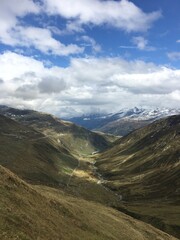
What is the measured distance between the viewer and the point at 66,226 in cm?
6066

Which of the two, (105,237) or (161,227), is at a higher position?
(105,237)

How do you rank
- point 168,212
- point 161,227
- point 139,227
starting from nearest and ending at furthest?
point 139,227 → point 161,227 → point 168,212

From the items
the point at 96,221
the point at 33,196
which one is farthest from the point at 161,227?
the point at 33,196

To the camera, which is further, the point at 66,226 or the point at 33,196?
the point at 33,196

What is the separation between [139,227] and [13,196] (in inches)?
1833

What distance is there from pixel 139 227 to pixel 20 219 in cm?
5245

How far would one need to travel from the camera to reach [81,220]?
70.5m

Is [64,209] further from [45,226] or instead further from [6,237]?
[6,237]

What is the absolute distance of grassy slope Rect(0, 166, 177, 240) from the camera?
45781 mm

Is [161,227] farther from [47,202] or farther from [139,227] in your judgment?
[47,202]

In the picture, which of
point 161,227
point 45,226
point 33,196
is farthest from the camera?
point 161,227

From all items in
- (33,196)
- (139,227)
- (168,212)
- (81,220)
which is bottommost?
(168,212)

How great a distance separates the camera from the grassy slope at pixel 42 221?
45.8m

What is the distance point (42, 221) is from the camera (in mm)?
54875
